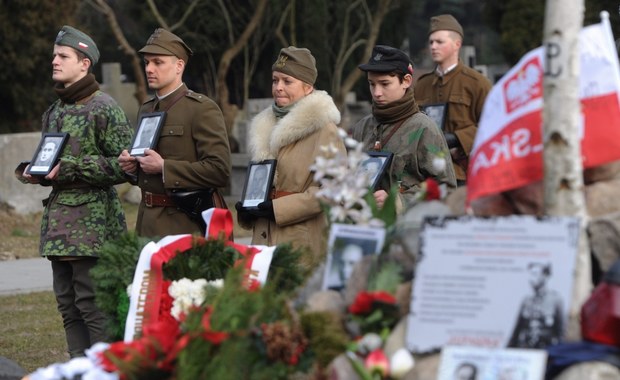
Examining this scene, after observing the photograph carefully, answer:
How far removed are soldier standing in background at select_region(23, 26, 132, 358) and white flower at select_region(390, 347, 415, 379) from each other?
3.67 metres

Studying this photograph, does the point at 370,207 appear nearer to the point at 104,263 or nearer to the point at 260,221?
the point at 104,263

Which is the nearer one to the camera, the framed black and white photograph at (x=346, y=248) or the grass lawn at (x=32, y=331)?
the framed black and white photograph at (x=346, y=248)

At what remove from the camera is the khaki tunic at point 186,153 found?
23.0 feet

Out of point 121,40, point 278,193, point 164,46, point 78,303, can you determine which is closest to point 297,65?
point 278,193

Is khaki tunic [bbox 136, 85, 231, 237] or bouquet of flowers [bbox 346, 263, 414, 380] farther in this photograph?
khaki tunic [bbox 136, 85, 231, 237]

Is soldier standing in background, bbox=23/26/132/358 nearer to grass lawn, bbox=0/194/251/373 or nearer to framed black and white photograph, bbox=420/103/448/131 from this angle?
grass lawn, bbox=0/194/251/373

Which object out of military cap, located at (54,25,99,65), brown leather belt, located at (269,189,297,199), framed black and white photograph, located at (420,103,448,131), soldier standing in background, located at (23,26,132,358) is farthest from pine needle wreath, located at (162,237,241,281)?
framed black and white photograph, located at (420,103,448,131)

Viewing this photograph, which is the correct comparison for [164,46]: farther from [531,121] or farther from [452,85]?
[531,121]

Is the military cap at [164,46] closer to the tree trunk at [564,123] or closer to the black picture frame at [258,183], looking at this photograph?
the black picture frame at [258,183]

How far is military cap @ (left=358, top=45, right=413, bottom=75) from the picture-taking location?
264 inches

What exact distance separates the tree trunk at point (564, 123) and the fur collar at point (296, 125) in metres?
2.77

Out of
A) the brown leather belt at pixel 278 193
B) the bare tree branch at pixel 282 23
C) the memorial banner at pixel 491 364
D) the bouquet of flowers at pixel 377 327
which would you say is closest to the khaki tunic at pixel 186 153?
the brown leather belt at pixel 278 193

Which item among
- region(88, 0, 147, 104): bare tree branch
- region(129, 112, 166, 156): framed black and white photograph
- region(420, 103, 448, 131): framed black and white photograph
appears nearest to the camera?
region(129, 112, 166, 156): framed black and white photograph

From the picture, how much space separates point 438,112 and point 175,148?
214 cm
